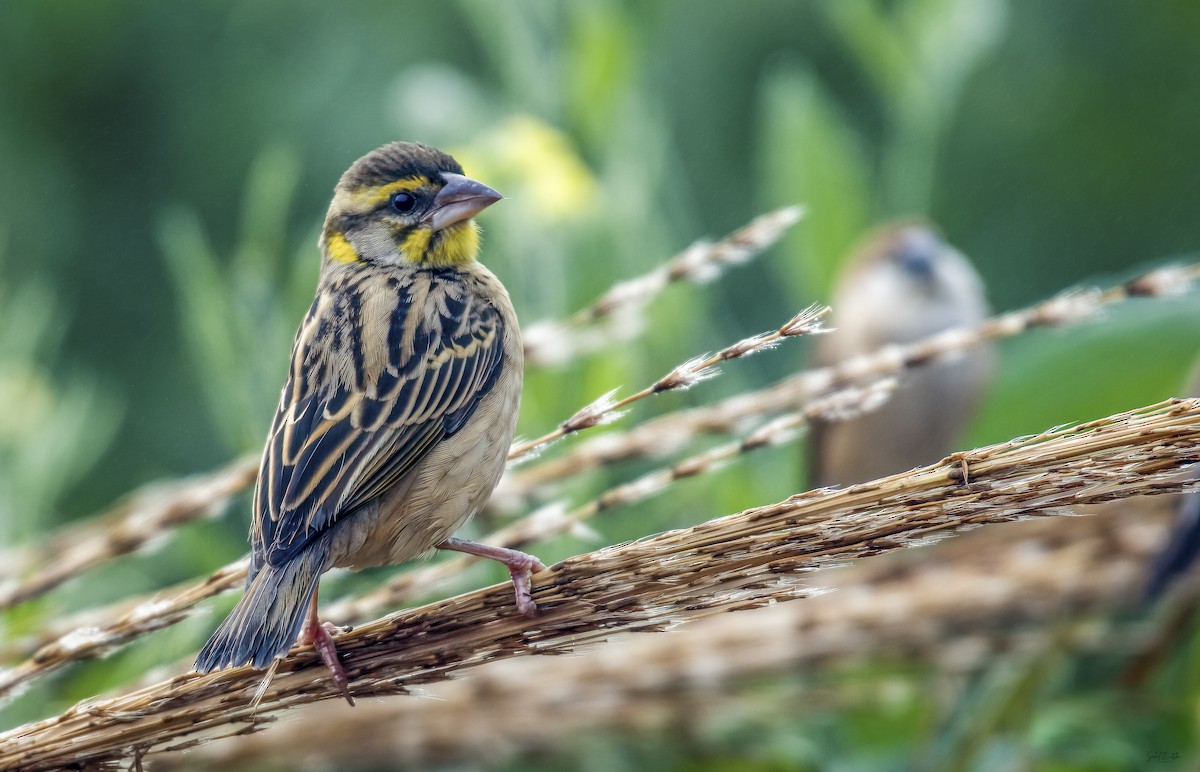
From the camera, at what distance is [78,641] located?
81 cm

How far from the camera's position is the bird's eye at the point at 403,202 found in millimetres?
1062

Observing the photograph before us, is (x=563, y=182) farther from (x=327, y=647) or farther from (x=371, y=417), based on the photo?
(x=327, y=647)

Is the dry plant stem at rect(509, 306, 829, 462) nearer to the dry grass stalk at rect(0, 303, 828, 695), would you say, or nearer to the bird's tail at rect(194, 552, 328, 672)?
the dry grass stalk at rect(0, 303, 828, 695)

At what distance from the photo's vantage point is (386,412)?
35.9 inches

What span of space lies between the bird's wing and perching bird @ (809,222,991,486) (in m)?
1.19

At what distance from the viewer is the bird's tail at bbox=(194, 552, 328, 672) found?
2.43ft

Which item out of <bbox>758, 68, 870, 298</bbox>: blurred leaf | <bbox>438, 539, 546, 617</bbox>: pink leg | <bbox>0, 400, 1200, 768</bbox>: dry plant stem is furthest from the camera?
<bbox>758, 68, 870, 298</bbox>: blurred leaf

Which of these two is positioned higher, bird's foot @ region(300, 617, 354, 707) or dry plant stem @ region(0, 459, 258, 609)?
dry plant stem @ region(0, 459, 258, 609)

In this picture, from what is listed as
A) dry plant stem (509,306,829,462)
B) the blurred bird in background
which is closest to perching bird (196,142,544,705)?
dry plant stem (509,306,829,462)

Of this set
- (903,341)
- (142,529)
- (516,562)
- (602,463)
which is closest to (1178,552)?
(602,463)

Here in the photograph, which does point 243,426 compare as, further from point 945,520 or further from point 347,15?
point 347,15

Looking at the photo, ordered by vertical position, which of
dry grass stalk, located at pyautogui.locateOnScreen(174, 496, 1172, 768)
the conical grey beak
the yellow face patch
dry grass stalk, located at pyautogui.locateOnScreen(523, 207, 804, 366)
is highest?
the yellow face patch

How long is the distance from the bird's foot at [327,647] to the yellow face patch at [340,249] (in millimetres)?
376

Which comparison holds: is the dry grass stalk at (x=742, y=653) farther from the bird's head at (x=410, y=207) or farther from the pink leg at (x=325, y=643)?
the bird's head at (x=410, y=207)
